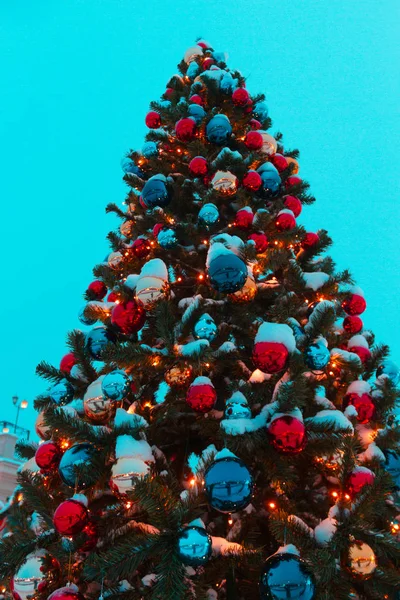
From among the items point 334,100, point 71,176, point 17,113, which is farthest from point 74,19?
point 334,100

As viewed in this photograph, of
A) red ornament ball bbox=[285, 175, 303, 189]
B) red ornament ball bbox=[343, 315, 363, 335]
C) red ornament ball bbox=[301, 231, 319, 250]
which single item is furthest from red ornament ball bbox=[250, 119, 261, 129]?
red ornament ball bbox=[343, 315, 363, 335]

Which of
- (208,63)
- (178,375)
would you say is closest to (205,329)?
(178,375)

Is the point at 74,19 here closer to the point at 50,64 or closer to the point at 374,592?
the point at 50,64

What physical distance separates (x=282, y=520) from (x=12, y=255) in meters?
79.4

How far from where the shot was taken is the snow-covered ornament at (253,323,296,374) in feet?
5.88

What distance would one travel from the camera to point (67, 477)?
72.0 inches

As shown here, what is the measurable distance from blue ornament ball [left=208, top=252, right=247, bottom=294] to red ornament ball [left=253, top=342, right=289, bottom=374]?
38 cm

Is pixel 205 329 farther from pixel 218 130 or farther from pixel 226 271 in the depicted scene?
pixel 218 130

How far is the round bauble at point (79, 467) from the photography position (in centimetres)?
180

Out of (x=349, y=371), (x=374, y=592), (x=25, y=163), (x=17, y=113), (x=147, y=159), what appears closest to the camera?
(x=374, y=592)

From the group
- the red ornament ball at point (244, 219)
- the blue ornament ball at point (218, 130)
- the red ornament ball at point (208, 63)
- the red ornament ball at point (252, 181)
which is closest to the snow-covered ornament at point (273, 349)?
the red ornament ball at point (244, 219)

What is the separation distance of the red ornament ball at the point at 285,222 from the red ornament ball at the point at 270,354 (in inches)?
58.6

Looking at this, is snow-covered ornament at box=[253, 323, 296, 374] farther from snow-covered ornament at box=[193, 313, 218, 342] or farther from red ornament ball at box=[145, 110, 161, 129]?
red ornament ball at box=[145, 110, 161, 129]

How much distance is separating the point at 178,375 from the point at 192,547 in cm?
86
